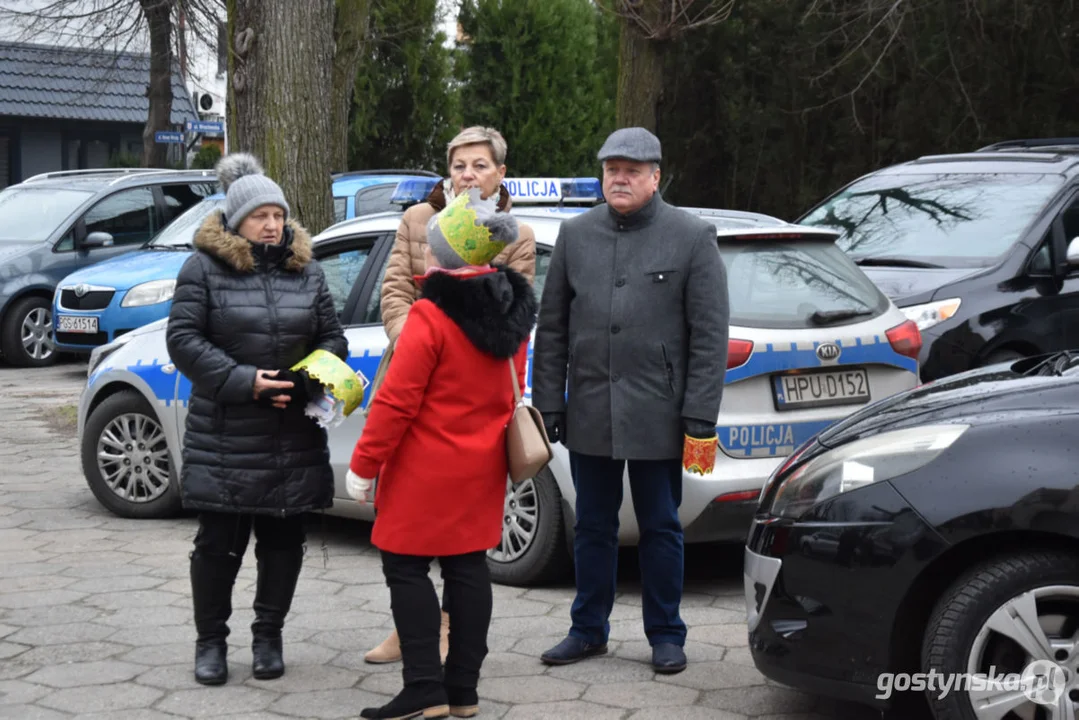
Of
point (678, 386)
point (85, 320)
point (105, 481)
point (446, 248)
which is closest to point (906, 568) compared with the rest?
point (678, 386)

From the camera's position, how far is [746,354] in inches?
219

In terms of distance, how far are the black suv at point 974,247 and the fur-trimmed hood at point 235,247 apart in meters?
3.70

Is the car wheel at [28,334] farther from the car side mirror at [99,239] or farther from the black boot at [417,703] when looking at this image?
the black boot at [417,703]

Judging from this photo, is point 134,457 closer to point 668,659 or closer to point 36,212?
point 668,659

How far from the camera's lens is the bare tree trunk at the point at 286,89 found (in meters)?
9.69

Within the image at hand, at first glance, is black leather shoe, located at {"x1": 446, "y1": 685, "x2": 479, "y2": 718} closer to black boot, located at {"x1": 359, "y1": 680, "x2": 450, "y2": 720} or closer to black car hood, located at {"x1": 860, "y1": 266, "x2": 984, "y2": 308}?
black boot, located at {"x1": 359, "y1": 680, "x2": 450, "y2": 720}

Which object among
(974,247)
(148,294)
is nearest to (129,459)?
(974,247)

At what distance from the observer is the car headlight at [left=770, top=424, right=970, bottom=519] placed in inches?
158

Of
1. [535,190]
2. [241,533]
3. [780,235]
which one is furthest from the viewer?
[535,190]

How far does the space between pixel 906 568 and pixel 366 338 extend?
3.17m

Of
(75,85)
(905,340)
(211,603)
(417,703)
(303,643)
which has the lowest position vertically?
(303,643)

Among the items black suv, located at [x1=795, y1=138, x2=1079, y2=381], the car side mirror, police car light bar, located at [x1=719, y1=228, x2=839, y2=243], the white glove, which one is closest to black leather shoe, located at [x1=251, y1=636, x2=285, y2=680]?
the white glove

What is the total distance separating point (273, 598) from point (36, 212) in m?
11.5

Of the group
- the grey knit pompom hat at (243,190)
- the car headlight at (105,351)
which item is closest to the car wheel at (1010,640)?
the grey knit pompom hat at (243,190)
